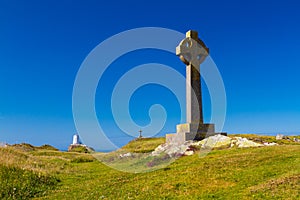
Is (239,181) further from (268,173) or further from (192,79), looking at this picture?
(192,79)

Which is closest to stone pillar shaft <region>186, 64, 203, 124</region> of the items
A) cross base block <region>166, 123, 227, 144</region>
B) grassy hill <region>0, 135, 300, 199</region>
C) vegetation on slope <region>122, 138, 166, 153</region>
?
cross base block <region>166, 123, 227, 144</region>

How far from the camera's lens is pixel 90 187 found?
549 inches

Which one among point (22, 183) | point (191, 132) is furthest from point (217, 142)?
point (22, 183)

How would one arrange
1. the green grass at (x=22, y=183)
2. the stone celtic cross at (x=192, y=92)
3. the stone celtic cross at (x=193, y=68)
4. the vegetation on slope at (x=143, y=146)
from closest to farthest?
the green grass at (x=22, y=183) < the stone celtic cross at (x=192, y=92) < the stone celtic cross at (x=193, y=68) < the vegetation on slope at (x=143, y=146)

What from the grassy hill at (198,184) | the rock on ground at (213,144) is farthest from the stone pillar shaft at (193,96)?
the grassy hill at (198,184)

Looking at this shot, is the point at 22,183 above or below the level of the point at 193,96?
below

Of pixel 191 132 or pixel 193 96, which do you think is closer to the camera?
pixel 191 132

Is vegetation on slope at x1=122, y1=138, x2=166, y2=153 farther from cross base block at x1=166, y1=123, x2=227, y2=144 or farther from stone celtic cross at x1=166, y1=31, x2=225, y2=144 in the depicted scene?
cross base block at x1=166, y1=123, x2=227, y2=144

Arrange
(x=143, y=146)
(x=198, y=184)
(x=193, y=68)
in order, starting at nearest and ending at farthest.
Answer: (x=198, y=184) < (x=193, y=68) < (x=143, y=146)

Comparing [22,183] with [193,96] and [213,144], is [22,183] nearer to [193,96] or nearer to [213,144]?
[213,144]

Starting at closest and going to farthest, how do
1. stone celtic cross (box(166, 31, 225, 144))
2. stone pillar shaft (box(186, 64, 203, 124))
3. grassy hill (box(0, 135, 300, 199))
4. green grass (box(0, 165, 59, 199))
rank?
grassy hill (box(0, 135, 300, 199)), green grass (box(0, 165, 59, 199)), stone celtic cross (box(166, 31, 225, 144)), stone pillar shaft (box(186, 64, 203, 124))

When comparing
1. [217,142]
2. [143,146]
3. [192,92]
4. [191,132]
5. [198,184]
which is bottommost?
[198,184]

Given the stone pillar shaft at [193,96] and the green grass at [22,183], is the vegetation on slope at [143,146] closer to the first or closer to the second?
the stone pillar shaft at [193,96]

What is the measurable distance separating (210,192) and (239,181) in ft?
5.80
